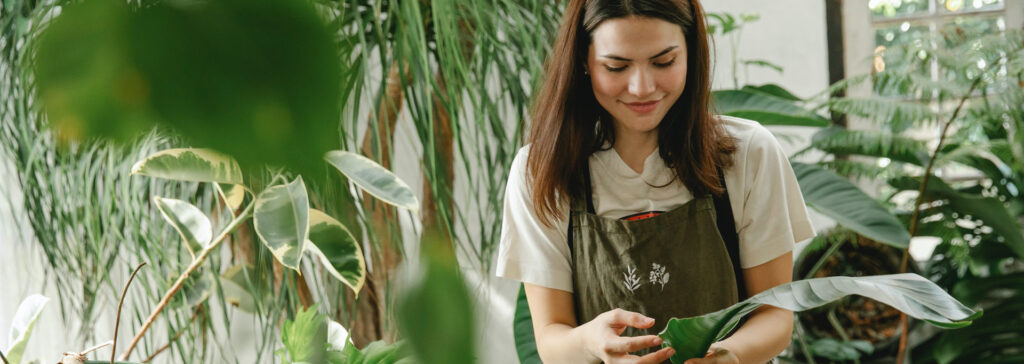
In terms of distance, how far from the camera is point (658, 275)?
2.96 ft

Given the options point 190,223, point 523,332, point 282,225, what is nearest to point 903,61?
point 523,332

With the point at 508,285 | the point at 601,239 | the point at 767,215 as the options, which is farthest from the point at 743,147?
the point at 508,285

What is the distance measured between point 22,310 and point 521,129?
0.64 meters

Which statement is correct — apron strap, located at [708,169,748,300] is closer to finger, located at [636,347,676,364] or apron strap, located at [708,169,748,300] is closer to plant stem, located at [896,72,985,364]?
finger, located at [636,347,676,364]

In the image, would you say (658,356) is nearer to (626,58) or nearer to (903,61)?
(626,58)

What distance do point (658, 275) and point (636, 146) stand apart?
0.46 feet

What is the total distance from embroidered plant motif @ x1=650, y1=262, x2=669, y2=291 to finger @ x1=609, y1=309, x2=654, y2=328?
204 mm

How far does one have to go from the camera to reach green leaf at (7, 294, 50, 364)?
2.81ft

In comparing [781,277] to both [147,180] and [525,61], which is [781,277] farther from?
[147,180]

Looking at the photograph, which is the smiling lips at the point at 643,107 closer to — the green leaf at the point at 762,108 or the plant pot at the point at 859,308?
the green leaf at the point at 762,108

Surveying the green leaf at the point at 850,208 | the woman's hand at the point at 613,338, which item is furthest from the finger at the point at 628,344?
the green leaf at the point at 850,208

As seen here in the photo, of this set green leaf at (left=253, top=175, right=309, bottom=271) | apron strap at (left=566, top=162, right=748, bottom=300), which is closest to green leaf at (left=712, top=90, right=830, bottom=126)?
apron strap at (left=566, top=162, right=748, bottom=300)

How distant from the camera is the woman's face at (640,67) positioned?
75 centimetres

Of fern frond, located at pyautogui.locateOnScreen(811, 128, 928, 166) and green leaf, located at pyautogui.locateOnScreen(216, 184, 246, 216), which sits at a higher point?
green leaf, located at pyautogui.locateOnScreen(216, 184, 246, 216)
